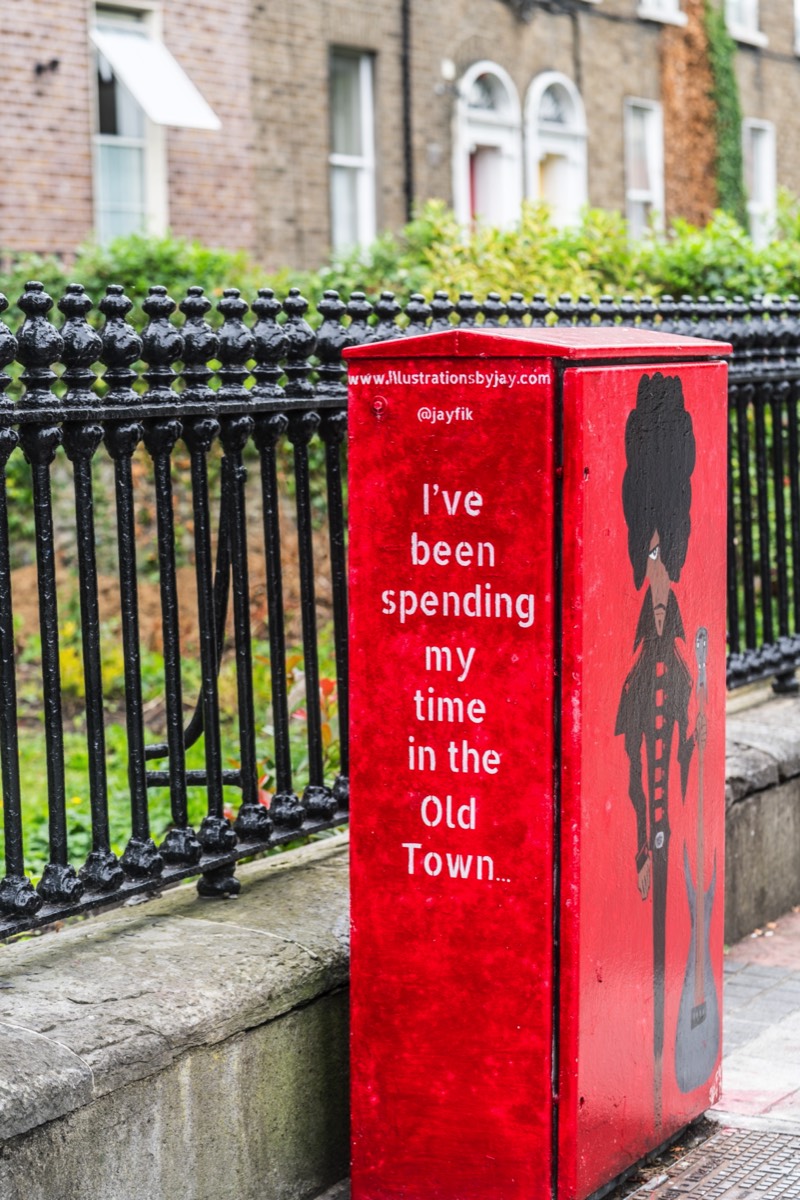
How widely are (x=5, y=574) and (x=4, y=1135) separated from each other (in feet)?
3.43

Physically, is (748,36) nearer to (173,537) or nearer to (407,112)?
(407,112)

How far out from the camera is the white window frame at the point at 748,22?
24625mm

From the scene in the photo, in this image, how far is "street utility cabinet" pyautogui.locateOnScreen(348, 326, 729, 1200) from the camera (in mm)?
2977

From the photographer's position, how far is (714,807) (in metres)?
3.57

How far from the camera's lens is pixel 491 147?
20.2 m

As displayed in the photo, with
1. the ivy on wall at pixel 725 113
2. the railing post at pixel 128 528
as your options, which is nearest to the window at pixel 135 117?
the ivy on wall at pixel 725 113

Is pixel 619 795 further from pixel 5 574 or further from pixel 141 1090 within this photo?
pixel 5 574

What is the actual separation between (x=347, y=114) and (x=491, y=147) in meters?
3.00

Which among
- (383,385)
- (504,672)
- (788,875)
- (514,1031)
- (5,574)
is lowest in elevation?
(788,875)

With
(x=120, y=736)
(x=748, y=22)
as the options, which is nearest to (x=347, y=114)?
(x=748, y=22)

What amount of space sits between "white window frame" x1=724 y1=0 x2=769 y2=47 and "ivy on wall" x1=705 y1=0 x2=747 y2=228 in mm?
977

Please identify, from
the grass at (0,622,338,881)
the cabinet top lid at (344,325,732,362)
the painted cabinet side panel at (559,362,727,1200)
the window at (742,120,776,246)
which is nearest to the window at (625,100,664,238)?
the window at (742,120,776,246)

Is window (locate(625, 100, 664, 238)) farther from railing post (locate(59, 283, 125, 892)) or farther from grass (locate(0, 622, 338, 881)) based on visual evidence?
railing post (locate(59, 283, 125, 892))

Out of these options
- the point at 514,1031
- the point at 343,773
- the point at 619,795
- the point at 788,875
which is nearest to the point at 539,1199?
the point at 514,1031
